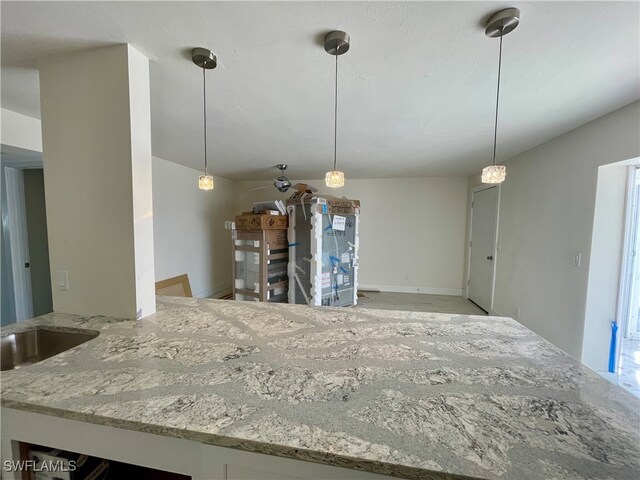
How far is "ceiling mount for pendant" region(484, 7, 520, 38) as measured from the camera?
3.57 feet

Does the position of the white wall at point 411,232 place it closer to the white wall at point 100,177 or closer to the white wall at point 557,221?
the white wall at point 557,221

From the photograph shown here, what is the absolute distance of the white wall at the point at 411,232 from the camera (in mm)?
4887

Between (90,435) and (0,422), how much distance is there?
0.37 metres

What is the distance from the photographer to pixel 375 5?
108cm

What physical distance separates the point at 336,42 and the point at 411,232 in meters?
4.27

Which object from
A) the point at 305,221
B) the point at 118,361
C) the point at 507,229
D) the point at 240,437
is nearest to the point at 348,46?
the point at 240,437

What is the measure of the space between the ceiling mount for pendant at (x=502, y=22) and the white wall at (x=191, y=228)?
3.98 metres

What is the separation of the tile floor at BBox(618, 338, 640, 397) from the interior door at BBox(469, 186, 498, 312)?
4.53 ft

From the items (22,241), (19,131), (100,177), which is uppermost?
(19,131)

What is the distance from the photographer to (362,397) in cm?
78

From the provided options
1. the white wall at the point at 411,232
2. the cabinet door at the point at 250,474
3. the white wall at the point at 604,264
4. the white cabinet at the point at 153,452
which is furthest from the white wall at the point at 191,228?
the white wall at the point at 604,264

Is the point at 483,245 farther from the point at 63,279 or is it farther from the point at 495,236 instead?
the point at 63,279

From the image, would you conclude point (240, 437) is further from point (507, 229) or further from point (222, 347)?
point (507, 229)

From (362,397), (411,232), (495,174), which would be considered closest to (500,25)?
(495,174)
